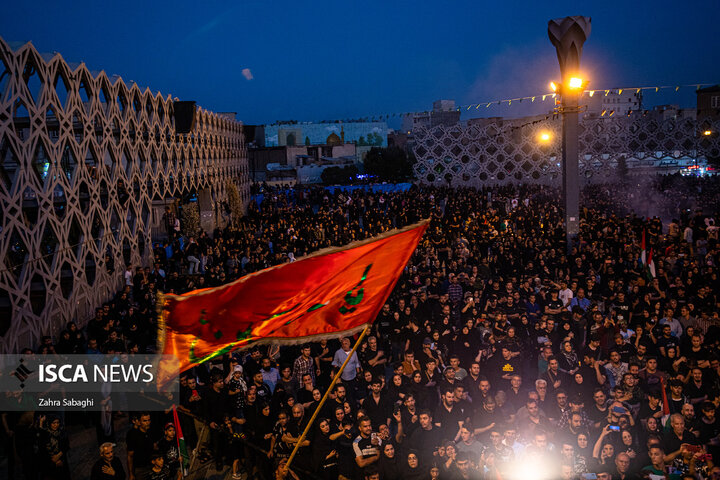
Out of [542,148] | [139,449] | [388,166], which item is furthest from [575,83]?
[388,166]

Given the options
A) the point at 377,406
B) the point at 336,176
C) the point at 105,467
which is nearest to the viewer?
the point at 105,467

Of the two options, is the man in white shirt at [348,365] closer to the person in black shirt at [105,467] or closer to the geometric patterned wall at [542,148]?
the person in black shirt at [105,467]

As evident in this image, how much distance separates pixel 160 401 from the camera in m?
8.38

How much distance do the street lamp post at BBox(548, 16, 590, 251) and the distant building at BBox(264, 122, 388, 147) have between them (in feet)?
221

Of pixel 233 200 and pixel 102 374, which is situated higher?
pixel 233 200

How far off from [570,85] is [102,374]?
1711cm

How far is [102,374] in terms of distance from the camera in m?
9.36

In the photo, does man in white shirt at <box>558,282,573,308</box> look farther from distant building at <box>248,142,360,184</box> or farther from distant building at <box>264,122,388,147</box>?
distant building at <box>264,122,388,147</box>

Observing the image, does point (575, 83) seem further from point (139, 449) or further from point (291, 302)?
point (139, 449)

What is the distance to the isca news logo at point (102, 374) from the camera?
9.19 meters

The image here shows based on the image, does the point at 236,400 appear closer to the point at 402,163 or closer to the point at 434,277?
the point at 434,277

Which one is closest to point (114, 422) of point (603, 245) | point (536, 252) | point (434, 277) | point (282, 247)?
point (434, 277)

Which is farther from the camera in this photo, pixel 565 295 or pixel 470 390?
pixel 565 295

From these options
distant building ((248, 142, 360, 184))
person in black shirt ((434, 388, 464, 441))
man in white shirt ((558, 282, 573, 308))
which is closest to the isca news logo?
person in black shirt ((434, 388, 464, 441))
